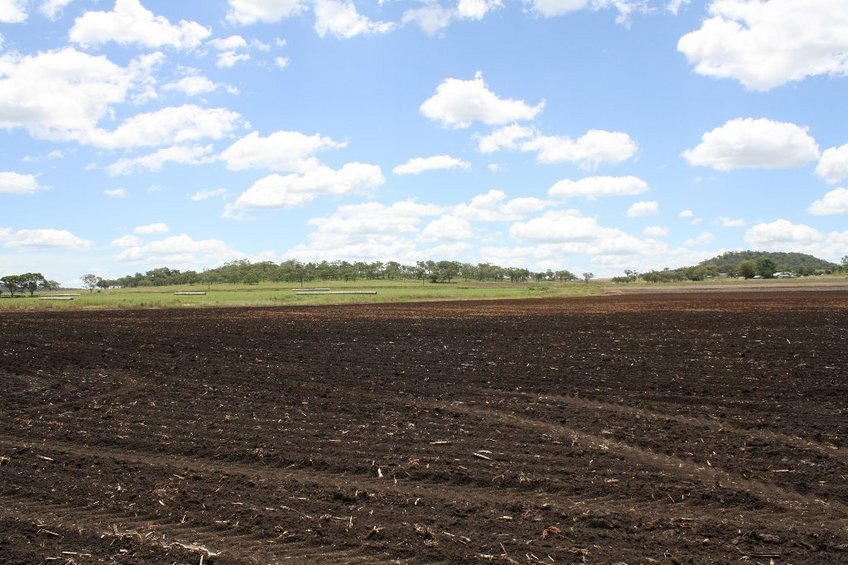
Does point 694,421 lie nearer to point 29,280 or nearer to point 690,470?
point 690,470

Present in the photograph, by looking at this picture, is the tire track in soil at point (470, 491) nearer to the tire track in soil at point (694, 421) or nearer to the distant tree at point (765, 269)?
the tire track in soil at point (694, 421)

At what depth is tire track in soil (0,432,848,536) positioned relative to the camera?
20.8 feet

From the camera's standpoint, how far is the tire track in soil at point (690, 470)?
6.54m

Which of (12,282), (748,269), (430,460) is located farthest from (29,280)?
(748,269)

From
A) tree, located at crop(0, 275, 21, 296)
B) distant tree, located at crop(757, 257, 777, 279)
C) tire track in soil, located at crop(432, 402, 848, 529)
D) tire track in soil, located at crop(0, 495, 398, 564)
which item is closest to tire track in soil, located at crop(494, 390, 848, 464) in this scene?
tire track in soil, located at crop(432, 402, 848, 529)

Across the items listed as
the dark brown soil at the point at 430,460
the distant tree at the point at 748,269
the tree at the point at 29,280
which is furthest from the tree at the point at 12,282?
the distant tree at the point at 748,269

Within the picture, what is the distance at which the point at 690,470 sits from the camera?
769cm

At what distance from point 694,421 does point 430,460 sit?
4.72 meters

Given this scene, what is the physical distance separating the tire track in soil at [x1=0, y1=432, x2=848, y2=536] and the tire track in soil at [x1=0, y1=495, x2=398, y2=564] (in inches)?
56.6

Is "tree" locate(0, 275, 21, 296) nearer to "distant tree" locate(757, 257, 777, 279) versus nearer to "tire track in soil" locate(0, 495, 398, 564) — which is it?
"tire track in soil" locate(0, 495, 398, 564)

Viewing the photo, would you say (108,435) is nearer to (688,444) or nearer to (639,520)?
(639,520)

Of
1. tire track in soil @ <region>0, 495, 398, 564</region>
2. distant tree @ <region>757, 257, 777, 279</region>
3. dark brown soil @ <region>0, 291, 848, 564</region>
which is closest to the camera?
tire track in soil @ <region>0, 495, 398, 564</region>

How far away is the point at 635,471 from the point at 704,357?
10978mm

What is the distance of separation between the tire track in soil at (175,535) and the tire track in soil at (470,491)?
1.44 metres
